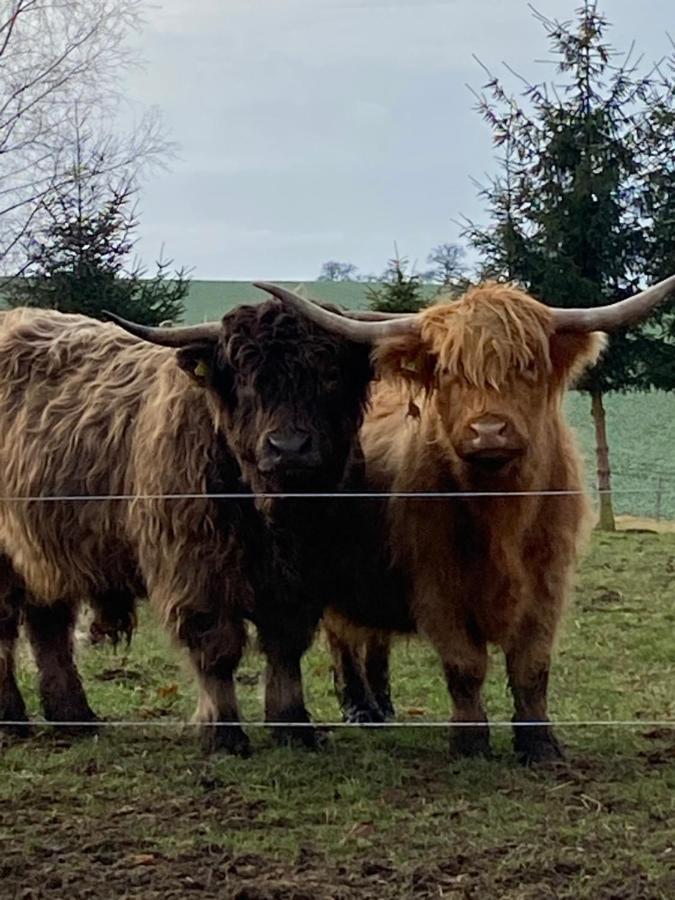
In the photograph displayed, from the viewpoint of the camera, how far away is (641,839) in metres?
4.07

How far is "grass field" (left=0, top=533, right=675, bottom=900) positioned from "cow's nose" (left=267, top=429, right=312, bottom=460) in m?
1.03

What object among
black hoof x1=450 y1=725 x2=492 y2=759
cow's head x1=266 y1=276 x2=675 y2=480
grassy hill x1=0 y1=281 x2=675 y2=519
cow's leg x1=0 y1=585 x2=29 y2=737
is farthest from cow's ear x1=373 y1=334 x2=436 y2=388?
grassy hill x1=0 y1=281 x2=675 y2=519

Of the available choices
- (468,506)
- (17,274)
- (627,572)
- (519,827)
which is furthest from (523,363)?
(17,274)

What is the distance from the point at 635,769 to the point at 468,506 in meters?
1.00

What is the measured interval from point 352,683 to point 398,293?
335 inches

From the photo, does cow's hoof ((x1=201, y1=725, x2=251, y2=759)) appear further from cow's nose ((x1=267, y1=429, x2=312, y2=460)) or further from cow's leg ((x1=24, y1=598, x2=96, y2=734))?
cow's nose ((x1=267, y1=429, x2=312, y2=460))

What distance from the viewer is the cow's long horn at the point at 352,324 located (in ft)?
16.6

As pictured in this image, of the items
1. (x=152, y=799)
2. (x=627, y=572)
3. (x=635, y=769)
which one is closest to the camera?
(x=152, y=799)

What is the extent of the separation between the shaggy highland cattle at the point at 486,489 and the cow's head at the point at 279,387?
13cm

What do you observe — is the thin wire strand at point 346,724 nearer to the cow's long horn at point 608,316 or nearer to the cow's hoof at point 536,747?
the cow's hoof at point 536,747

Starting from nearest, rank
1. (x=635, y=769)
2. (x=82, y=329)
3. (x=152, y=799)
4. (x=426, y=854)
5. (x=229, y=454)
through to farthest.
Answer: (x=426, y=854), (x=152, y=799), (x=635, y=769), (x=229, y=454), (x=82, y=329)

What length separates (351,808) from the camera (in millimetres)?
4469

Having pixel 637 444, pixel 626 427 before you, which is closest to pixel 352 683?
pixel 637 444

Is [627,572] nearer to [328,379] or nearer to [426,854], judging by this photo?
[328,379]
